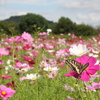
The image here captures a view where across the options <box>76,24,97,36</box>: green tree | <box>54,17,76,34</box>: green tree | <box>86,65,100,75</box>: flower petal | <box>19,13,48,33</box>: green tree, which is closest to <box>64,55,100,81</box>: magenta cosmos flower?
<box>86,65,100,75</box>: flower petal

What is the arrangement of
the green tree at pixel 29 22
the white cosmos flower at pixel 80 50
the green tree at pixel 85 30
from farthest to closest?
1. the green tree at pixel 29 22
2. the green tree at pixel 85 30
3. the white cosmos flower at pixel 80 50

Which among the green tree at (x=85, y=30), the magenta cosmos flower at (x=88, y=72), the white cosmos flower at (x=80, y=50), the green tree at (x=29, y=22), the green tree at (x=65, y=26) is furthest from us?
the green tree at (x=29, y=22)

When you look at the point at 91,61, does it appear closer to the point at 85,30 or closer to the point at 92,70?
the point at 92,70

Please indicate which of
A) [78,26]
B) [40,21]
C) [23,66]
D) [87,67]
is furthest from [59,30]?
[87,67]

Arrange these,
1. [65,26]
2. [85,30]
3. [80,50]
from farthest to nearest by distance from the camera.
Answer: [65,26]
[85,30]
[80,50]

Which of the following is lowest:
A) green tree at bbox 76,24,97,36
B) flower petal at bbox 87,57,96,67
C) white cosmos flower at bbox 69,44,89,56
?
green tree at bbox 76,24,97,36

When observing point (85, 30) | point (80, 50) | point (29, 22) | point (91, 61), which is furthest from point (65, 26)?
point (91, 61)

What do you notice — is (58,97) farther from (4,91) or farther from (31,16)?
(31,16)

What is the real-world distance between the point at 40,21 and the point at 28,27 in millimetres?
1215

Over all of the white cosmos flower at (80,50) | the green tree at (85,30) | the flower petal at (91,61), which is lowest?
the green tree at (85,30)

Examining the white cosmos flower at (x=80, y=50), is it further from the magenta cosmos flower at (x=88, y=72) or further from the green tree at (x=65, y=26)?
the green tree at (x=65, y=26)

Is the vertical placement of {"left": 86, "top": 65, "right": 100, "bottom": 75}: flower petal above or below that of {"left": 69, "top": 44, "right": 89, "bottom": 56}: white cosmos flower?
below

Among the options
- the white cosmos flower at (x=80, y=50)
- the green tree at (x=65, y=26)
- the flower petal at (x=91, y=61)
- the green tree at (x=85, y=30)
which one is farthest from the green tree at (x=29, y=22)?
Result: the flower petal at (x=91, y=61)

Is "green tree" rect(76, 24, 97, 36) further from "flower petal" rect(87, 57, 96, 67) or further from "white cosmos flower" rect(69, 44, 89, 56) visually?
"flower petal" rect(87, 57, 96, 67)
